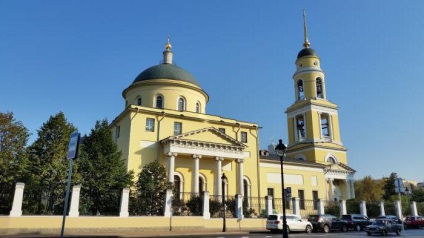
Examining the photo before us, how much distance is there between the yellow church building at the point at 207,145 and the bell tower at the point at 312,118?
0.16m

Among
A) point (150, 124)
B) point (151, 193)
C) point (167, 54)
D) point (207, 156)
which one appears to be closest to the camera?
point (151, 193)

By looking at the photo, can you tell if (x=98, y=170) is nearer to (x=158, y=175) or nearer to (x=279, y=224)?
(x=158, y=175)

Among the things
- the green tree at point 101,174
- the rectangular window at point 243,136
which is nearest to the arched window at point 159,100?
the rectangular window at point 243,136

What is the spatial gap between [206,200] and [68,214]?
9472 millimetres

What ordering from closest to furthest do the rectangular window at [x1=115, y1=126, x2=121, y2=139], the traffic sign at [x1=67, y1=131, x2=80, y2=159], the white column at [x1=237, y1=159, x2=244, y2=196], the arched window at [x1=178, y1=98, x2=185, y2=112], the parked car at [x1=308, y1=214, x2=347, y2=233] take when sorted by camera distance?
the traffic sign at [x1=67, y1=131, x2=80, y2=159], the parked car at [x1=308, y1=214, x2=347, y2=233], the white column at [x1=237, y1=159, x2=244, y2=196], the rectangular window at [x1=115, y1=126, x2=121, y2=139], the arched window at [x1=178, y1=98, x2=185, y2=112]

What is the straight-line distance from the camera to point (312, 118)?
174 feet

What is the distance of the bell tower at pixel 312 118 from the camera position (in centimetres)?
5244

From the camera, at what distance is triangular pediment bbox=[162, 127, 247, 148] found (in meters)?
34.4

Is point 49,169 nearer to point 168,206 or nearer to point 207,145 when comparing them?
point 168,206

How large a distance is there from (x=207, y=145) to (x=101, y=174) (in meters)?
12.8

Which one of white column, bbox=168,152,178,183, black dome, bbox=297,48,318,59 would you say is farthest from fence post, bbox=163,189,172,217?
black dome, bbox=297,48,318,59

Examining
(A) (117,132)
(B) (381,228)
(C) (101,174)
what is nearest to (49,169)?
(C) (101,174)

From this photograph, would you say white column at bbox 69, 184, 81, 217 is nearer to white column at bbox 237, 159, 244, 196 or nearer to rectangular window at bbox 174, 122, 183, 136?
rectangular window at bbox 174, 122, 183, 136

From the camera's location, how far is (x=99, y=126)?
27875mm
